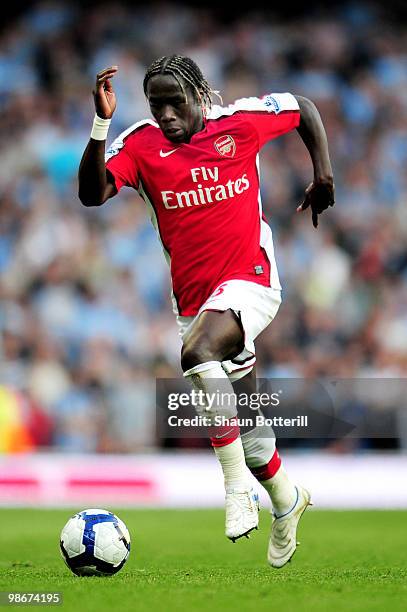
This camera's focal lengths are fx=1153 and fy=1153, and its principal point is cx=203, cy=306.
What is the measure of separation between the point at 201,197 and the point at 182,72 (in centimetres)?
68

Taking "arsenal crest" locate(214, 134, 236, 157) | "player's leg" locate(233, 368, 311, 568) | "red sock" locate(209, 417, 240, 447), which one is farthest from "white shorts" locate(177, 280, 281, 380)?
"arsenal crest" locate(214, 134, 236, 157)

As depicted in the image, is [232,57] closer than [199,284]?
No

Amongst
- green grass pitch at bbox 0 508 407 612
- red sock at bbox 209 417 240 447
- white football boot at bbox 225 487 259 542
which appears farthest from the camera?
red sock at bbox 209 417 240 447

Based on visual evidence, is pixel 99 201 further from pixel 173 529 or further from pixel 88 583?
pixel 173 529

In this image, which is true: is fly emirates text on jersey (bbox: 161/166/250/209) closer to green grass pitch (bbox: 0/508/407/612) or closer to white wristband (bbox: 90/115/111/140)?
white wristband (bbox: 90/115/111/140)

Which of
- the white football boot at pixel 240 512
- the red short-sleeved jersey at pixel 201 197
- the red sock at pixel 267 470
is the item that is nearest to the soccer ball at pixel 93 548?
the white football boot at pixel 240 512

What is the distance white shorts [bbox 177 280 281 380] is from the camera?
6.10 meters

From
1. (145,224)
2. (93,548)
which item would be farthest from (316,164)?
(145,224)

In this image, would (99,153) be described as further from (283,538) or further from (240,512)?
(283,538)

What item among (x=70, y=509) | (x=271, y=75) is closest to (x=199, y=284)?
(x=70, y=509)

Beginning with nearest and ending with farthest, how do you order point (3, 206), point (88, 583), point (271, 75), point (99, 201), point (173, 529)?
point (88, 583) → point (99, 201) → point (173, 529) → point (3, 206) → point (271, 75)

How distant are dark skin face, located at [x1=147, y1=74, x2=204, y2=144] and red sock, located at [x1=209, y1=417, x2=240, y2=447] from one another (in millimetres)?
1587

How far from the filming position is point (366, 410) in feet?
38.9

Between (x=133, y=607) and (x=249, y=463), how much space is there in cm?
191
